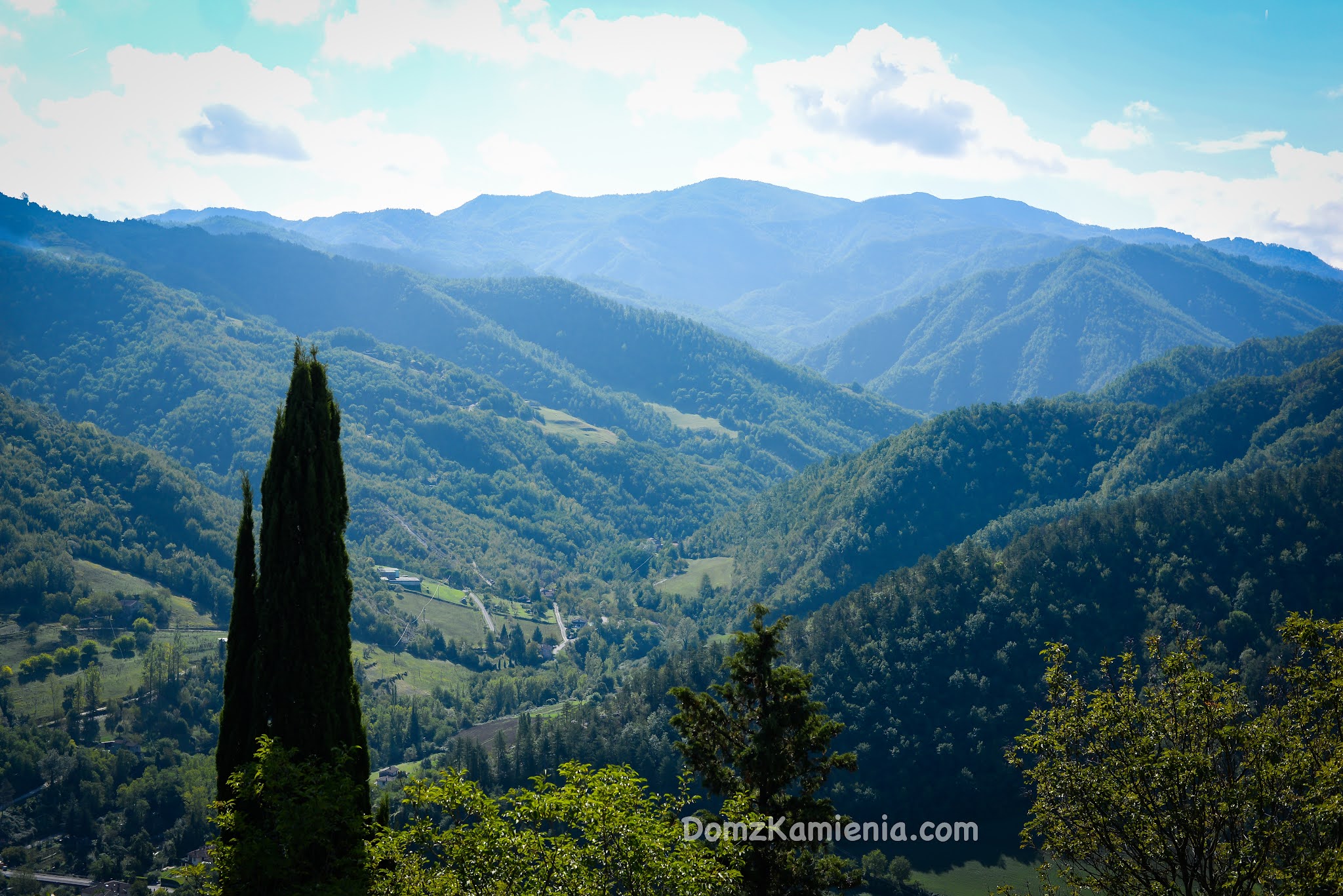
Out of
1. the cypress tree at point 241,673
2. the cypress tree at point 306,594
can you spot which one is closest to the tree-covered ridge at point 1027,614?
the cypress tree at point 306,594

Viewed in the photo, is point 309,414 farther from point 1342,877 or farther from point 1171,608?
point 1171,608

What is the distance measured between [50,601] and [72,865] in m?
92.6

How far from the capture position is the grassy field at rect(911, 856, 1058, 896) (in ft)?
324

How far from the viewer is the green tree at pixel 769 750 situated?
26188 mm

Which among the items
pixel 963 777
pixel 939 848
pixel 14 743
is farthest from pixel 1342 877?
pixel 14 743

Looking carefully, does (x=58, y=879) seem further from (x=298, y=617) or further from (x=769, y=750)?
(x=769, y=750)

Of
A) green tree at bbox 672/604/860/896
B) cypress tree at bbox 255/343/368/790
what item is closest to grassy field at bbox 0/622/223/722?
cypress tree at bbox 255/343/368/790

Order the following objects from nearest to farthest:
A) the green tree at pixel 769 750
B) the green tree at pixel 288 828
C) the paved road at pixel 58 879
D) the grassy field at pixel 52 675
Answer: the green tree at pixel 288 828
the green tree at pixel 769 750
the paved road at pixel 58 879
the grassy field at pixel 52 675

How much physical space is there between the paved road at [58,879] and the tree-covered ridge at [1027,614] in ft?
337

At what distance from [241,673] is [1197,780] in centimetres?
2535

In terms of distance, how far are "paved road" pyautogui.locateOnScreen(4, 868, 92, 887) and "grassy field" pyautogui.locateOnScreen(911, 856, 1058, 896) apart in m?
109

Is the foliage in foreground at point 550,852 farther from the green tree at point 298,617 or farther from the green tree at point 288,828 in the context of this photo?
the green tree at point 298,617

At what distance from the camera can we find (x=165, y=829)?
419 feet

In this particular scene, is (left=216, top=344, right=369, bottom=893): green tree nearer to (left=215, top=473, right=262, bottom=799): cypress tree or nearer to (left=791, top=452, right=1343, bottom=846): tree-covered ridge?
(left=215, top=473, right=262, bottom=799): cypress tree
